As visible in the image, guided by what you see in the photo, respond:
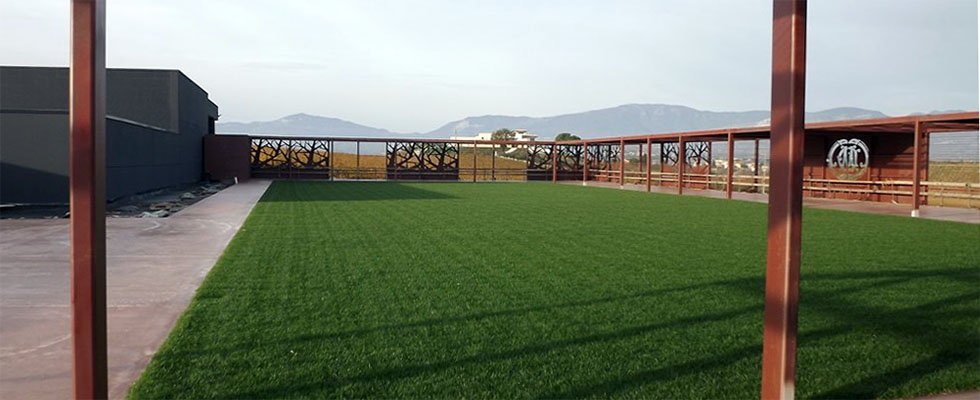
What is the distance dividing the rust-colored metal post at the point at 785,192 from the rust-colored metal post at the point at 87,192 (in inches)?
115

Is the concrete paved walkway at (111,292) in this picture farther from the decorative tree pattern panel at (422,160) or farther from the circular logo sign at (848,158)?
the decorative tree pattern panel at (422,160)

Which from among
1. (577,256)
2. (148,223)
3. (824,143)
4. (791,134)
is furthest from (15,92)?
(791,134)

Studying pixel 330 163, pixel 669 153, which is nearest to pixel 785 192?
pixel 669 153

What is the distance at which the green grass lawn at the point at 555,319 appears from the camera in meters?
4.20

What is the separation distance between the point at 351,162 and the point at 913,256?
155ft

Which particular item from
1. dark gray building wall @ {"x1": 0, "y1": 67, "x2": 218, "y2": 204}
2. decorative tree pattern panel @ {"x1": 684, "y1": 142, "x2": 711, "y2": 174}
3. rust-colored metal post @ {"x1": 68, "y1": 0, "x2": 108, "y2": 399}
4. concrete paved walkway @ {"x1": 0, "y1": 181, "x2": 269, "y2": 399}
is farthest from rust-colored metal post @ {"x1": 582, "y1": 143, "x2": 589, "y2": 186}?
rust-colored metal post @ {"x1": 68, "y1": 0, "x2": 108, "y2": 399}

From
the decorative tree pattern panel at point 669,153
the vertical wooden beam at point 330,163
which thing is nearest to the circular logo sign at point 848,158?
the decorative tree pattern panel at point 669,153

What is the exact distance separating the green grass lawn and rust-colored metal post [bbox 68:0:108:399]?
92 cm

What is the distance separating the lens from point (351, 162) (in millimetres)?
53969

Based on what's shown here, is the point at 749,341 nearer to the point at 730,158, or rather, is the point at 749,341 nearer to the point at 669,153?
the point at 730,158

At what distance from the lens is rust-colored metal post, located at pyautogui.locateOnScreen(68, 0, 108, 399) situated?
3.01m

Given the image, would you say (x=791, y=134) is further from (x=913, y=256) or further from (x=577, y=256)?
(x=913, y=256)

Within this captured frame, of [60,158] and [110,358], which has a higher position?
[60,158]

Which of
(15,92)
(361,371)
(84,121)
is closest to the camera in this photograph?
(84,121)
